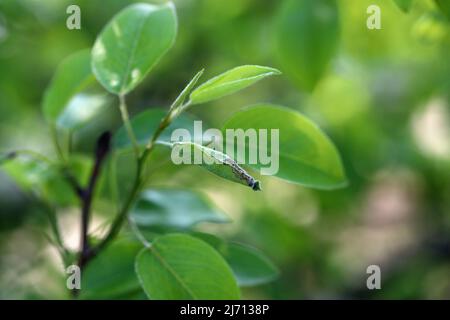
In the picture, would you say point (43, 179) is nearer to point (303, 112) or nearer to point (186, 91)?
point (186, 91)

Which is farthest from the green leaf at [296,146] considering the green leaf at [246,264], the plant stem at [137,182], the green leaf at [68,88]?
the green leaf at [68,88]

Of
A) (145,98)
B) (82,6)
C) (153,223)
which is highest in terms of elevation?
(82,6)

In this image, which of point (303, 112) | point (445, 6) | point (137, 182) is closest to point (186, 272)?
point (137, 182)

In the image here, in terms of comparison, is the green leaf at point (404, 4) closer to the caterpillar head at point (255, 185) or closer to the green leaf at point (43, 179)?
the caterpillar head at point (255, 185)

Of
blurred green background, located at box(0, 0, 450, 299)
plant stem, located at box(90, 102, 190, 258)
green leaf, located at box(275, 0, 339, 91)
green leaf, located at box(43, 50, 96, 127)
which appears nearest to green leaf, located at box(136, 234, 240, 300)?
plant stem, located at box(90, 102, 190, 258)
